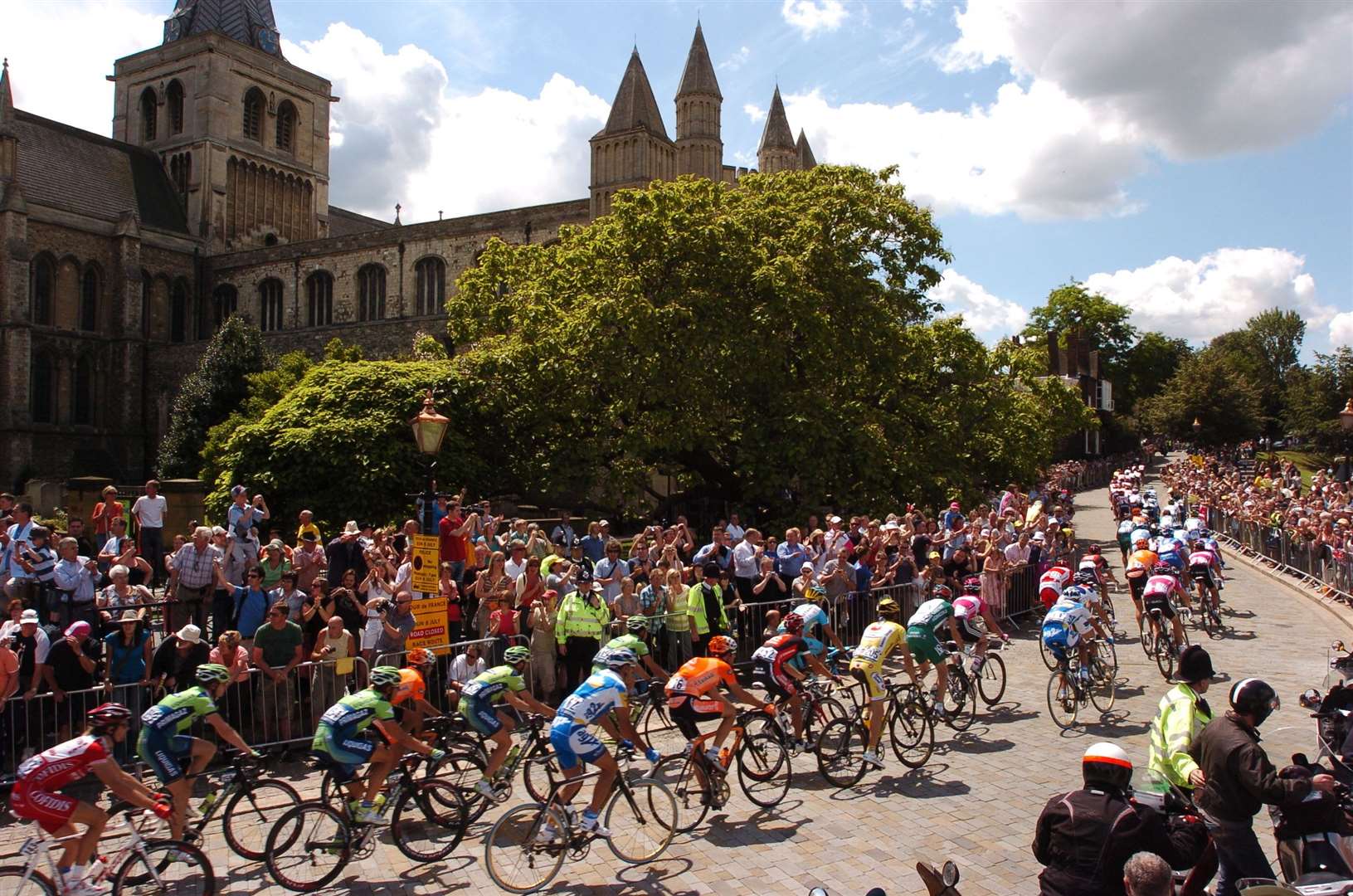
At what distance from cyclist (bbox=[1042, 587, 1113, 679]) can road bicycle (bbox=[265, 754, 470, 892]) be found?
21.9 ft

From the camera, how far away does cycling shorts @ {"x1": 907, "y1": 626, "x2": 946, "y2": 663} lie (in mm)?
11289

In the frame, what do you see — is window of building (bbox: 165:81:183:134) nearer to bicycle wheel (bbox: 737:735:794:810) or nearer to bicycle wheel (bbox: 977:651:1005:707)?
bicycle wheel (bbox: 977:651:1005:707)

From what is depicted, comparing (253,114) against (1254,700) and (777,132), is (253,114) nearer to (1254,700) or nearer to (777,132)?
(777,132)

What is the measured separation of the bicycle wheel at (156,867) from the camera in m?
7.32

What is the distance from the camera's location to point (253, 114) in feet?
234

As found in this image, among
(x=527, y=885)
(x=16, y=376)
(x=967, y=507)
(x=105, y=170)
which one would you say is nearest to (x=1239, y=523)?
(x=967, y=507)

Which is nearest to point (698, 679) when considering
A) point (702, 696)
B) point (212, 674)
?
point (702, 696)

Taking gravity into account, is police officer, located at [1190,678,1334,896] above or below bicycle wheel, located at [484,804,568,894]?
above

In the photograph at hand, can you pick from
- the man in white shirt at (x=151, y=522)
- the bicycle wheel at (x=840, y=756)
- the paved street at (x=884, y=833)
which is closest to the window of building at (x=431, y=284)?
the man in white shirt at (x=151, y=522)

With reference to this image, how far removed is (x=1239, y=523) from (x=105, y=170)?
6444cm

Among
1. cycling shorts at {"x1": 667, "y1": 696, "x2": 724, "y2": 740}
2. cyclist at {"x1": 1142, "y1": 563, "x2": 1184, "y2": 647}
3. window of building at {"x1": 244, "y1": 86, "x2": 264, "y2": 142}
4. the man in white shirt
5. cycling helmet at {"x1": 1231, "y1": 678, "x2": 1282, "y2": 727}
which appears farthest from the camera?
window of building at {"x1": 244, "y1": 86, "x2": 264, "y2": 142}

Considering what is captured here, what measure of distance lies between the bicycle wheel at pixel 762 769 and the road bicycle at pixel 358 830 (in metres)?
2.53

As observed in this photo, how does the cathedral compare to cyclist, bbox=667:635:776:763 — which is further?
the cathedral

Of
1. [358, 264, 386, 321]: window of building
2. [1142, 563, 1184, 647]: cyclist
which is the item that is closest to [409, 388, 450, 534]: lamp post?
[1142, 563, 1184, 647]: cyclist
